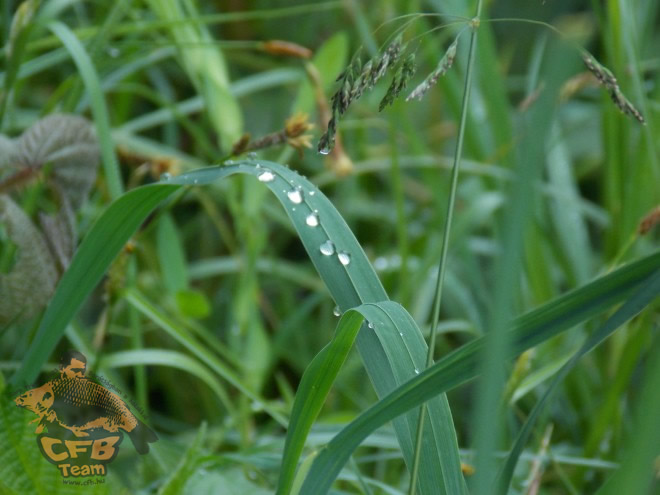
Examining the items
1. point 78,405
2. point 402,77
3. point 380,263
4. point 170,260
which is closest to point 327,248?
point 402,77

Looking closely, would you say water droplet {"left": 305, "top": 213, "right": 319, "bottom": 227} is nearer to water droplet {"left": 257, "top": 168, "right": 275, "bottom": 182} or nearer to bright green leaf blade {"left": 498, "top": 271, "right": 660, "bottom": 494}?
water droplet {"left": 257, "top": 168, "right": 275, "bottom": 182}

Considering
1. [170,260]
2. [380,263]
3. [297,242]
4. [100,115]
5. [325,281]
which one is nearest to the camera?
[325,281]

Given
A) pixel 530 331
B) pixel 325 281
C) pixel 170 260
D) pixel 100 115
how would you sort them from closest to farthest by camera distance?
pixel 530 331
pixel 325 281
pixel 100 115
pixel 170 260

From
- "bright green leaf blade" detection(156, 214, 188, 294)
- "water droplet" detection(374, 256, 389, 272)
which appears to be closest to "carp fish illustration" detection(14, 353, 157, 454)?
"bright green leaf blade" detection(156, 214, 188, 294)

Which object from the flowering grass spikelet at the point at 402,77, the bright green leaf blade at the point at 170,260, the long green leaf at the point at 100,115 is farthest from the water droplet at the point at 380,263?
the flowering grass spikelet at the point at 402,77

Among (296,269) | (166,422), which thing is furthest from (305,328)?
(166,422)

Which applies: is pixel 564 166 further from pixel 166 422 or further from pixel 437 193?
pixel 166 422

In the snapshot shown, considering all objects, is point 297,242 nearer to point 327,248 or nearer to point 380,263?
point 380,263
